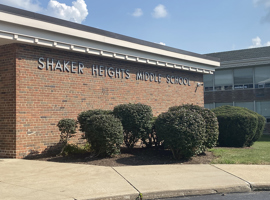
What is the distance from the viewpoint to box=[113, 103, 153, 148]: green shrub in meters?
11.1

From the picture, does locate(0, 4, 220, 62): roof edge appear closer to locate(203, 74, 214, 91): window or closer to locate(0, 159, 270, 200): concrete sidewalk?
locate(0, 159, 270, 200): concrete sidewalk

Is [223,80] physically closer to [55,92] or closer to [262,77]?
[262,77]

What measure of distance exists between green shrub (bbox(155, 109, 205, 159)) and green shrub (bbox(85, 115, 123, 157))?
141cm

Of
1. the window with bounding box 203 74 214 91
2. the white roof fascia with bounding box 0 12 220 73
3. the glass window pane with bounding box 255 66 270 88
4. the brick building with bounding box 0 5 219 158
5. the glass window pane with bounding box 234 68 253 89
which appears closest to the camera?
the white roof fascia with bounding box 0 12 220 73

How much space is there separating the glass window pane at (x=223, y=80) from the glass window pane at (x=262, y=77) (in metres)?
2.08

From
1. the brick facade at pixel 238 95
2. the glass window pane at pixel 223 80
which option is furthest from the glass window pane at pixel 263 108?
the glass window pane at pixel 223 80

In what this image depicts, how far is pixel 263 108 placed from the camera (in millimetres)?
26109

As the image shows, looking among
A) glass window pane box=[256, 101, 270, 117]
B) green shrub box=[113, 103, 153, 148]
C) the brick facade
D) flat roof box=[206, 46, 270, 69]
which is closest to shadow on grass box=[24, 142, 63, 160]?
green shrub box=[113, 103, 153, 148]

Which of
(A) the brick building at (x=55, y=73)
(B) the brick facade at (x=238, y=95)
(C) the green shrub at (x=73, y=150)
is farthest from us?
(B) the brick facade at (x=238, y=95)

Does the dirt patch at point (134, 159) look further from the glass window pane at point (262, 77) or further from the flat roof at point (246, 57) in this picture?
the glass window pane at point (262, 77)

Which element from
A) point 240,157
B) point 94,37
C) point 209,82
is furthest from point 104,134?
point 209,82

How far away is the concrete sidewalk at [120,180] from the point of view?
6386 mm

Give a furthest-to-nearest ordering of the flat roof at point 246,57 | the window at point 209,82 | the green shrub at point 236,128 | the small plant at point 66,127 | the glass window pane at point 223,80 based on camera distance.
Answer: the window at point 209,82, the glass window pane at point 223,80, the flat roof at point 246,57, the green shrub at point 236,128, the small plant at point 66,127

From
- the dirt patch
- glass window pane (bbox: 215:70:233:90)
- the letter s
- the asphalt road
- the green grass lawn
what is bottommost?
the asphalt road
